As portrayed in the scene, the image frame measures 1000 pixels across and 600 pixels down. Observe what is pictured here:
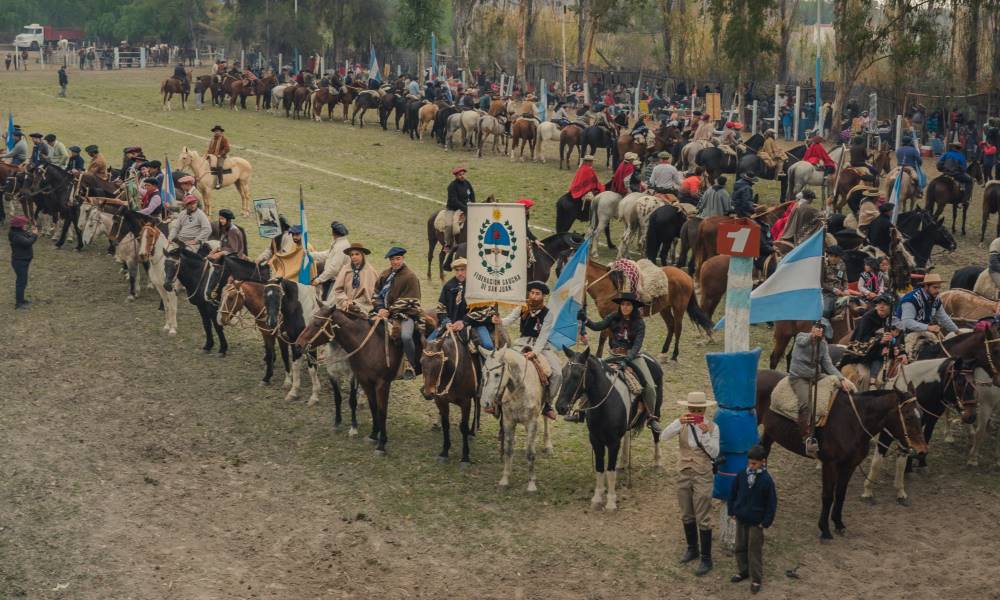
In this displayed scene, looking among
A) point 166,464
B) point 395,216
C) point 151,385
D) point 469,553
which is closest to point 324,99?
point 395,216

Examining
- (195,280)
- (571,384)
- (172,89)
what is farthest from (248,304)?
(172,89)

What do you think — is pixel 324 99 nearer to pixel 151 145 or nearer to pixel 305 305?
pixel 151 145

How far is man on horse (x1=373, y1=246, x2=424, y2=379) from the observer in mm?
15789

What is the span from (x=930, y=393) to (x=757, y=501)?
3.96m

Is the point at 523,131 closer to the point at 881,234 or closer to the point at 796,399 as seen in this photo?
the point at 881,234

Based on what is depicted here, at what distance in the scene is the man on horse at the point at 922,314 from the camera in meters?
15.3

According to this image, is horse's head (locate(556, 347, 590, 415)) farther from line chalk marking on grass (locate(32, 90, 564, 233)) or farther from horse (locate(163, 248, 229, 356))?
line chalk marking on grass (locate(32, 90, 564, 233))

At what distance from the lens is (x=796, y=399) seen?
43.8 ft

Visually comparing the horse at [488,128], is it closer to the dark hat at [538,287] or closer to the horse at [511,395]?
the dark hat at [538,287]

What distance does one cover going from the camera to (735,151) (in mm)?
34625

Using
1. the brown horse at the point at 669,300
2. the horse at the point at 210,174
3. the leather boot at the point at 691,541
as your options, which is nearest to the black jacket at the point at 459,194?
the brown horse at the point at 669,300

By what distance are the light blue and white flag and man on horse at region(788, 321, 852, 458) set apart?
0.93 feet

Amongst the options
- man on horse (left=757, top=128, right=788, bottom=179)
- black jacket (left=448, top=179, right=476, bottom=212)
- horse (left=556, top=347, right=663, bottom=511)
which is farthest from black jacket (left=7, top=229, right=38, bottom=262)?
man on horse (left=757, top=128, right=788, bottom=179)

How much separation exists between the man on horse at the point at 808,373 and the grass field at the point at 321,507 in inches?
46.0
